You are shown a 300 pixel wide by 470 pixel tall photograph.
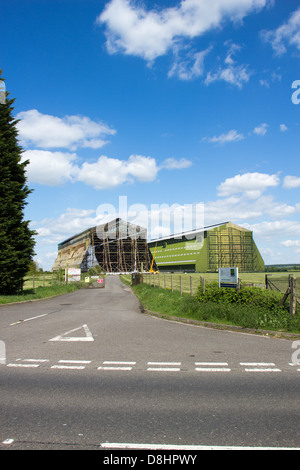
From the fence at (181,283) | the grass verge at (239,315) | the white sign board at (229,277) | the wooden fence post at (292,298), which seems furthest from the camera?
the fence at (181,283)

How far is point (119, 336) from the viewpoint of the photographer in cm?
988

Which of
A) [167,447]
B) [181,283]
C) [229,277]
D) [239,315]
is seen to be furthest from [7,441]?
[181,283]

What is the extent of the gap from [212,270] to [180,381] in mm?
77848

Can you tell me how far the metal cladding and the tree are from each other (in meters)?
72.2

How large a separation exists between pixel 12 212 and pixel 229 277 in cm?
1700

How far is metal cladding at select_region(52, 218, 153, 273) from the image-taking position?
98.3m

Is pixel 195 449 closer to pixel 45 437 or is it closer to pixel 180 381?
pixel 45 437

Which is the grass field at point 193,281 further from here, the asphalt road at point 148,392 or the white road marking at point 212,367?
the white road marking at point 212,367

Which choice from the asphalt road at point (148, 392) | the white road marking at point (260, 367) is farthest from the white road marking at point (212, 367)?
the white road marking at point (260, 367)

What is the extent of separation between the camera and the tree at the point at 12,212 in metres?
23.1

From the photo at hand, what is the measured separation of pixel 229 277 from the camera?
13.8 m

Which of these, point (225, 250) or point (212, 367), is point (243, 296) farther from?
point (225, 250)

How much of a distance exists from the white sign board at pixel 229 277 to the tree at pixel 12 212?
51.4 feet
